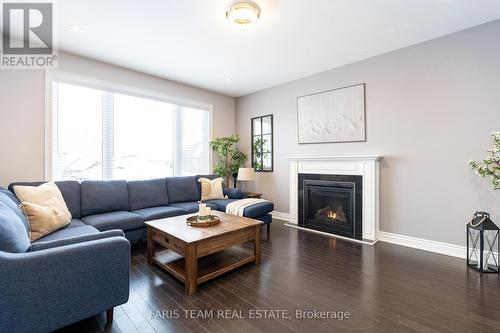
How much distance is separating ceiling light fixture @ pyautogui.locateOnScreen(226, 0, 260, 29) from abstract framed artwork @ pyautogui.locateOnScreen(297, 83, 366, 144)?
2.19m

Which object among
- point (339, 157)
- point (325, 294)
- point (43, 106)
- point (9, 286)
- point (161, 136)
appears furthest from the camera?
point (161, 136)

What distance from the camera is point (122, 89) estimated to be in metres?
4.07

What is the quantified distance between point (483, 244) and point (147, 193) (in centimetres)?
450

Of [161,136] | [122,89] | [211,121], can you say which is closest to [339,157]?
[211,121]

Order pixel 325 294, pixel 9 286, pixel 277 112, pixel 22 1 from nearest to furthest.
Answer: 1. pixel 9 286
2. pixel 325 294
3. pixel 22 1
4. pixel 277 112

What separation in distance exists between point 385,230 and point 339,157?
4.26 feet

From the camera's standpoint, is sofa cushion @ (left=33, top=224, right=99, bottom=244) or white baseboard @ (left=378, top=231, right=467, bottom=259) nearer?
sofa cushion @ (left=33, top=224, right=99, bottom=244)

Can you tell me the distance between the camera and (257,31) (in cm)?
291

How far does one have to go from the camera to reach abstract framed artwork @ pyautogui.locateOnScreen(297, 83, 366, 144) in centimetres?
Result: 383

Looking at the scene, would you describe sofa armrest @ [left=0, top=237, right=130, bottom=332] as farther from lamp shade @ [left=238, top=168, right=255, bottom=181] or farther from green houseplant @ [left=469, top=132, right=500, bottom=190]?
green houseplant @ [left=469, top=132, right=500, bottom=190]

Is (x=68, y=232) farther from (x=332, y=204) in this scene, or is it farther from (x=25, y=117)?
(x=332, y=204)

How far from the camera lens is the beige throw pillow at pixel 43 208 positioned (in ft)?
7.42

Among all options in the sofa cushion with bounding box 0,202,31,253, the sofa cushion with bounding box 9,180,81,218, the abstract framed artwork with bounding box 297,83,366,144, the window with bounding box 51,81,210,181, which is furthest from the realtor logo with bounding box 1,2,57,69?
the abstract framed artwork with bounding box 297,83,366,144

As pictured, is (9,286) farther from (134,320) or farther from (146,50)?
(146,50)
